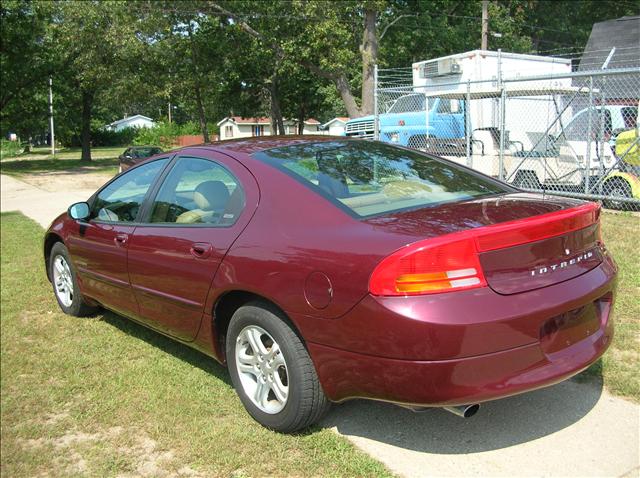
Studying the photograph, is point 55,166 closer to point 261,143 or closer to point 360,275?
point 261,143

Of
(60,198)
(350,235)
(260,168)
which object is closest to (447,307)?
(350,235)

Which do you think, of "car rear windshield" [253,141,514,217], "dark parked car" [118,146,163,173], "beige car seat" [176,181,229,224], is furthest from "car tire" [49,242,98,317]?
"dark parked car" [118,146,163,173]

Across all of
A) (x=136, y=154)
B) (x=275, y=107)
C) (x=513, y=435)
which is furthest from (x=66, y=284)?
(x=275, y=107)

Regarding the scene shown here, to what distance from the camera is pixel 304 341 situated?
9.49ft

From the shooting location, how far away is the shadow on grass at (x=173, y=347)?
4017 mm

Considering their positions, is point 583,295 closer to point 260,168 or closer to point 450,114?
point 260,168

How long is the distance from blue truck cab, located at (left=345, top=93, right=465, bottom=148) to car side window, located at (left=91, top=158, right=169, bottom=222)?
910cm

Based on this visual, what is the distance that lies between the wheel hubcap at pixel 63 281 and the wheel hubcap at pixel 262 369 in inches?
98.7

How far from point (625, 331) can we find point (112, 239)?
3.80 metres

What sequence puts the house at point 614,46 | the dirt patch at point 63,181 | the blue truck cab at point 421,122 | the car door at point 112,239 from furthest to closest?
the dirt patch at point 63,181 < the house at point 614,46 < the blue truck cab at point 421,122 < the car door at point 112,239

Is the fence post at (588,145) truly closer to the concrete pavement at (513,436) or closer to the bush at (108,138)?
the concrete pavement at (513,436)

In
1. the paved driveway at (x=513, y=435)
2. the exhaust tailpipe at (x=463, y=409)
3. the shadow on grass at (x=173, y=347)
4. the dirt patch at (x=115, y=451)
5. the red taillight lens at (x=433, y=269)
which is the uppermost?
the red taillight lens at (x=433, y=269)

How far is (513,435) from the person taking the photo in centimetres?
305

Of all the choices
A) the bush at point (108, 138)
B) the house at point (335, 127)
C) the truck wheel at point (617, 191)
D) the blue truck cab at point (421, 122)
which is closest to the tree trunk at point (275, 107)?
the house at point (335, 127)
